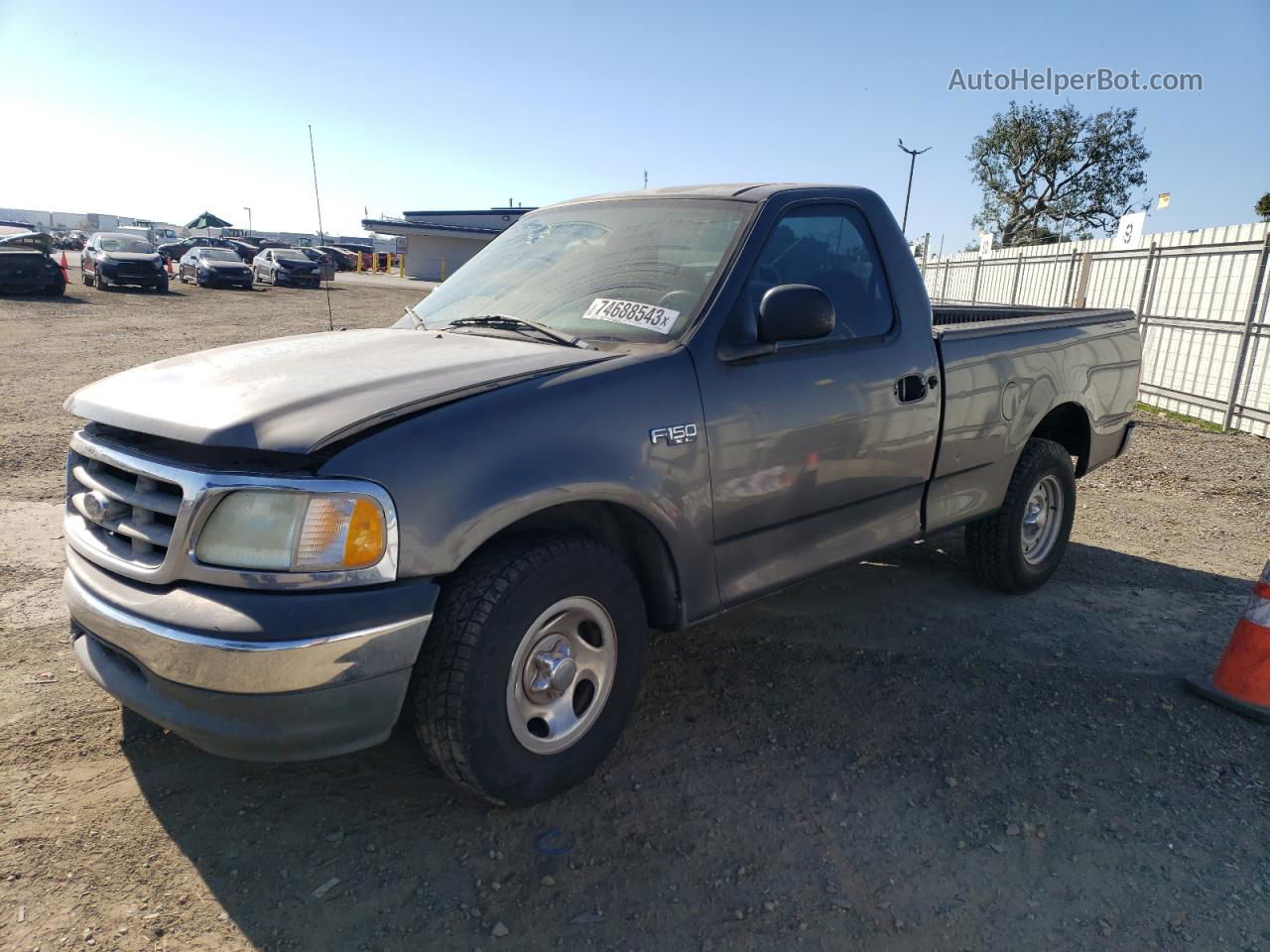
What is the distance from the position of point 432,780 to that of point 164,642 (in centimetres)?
104

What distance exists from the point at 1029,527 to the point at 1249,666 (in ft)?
4.51

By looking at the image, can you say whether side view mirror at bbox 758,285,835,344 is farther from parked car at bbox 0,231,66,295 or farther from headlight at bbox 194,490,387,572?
parked car at bbox 0,231,66,295

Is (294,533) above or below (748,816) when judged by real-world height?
above

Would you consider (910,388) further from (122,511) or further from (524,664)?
(122,511)

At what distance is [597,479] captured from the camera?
2.62 m

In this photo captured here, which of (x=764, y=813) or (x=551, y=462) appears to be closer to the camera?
(x=551, y=462)

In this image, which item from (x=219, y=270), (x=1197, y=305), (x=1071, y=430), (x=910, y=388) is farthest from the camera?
(x=219, y=270)

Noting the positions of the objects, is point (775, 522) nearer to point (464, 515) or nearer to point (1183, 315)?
point (464, 515)

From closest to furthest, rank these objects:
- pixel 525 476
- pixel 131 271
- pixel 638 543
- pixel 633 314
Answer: pixel 525 476 < pixel 638 543 < pixel 633 314 < pixel 131 271

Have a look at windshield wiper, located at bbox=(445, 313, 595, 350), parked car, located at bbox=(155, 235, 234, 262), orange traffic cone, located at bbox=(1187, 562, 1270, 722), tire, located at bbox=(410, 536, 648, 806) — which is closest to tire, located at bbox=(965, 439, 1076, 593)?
orange traffic cone, located at bbox=(1187, 562, 1270, 722)

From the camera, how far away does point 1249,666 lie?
3.55 metres

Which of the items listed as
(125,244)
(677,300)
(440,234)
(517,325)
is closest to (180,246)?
(440,234)

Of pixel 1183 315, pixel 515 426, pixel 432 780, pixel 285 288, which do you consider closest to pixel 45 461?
pixel 432 780

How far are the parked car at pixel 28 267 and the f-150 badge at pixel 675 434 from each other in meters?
23.7
